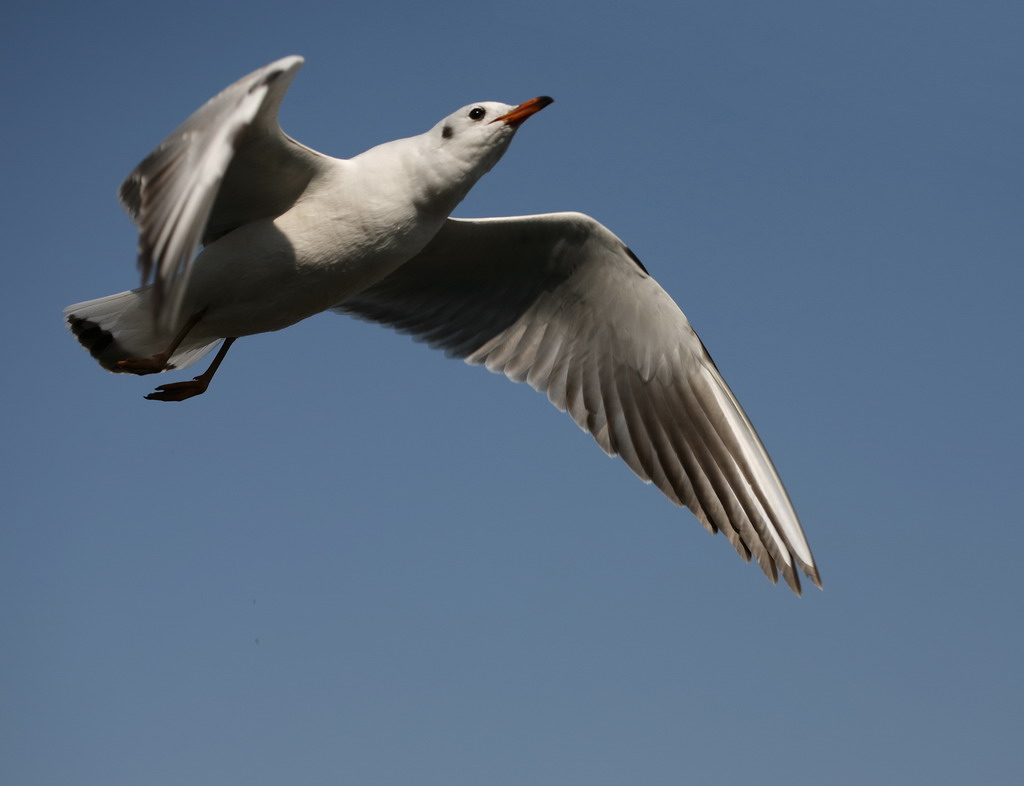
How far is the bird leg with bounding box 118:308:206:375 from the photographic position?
23.1 ft

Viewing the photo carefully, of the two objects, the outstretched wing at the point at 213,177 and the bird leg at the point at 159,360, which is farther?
the bird leg at the point at 159,360

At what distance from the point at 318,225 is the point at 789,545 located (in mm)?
3731

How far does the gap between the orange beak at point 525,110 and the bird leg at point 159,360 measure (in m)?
2.06

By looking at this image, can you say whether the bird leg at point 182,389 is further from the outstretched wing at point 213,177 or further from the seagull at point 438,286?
the outstretched wing at point 213,177

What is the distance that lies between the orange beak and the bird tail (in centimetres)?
237

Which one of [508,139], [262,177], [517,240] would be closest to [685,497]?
[517,240]

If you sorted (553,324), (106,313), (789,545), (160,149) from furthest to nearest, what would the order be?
(553,324), (789,545), (106,313), (160,149)

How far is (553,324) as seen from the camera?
340 inches

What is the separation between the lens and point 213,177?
4969mm

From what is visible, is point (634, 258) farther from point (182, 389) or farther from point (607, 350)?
point (182, 389)

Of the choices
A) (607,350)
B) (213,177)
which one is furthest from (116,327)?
(607,350)

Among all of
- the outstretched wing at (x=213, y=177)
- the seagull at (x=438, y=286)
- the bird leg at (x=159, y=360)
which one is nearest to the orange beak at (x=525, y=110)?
the seagull at (x=438, y=286)

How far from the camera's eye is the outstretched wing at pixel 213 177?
16.3ft

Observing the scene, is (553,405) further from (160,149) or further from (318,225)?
(160,149)
